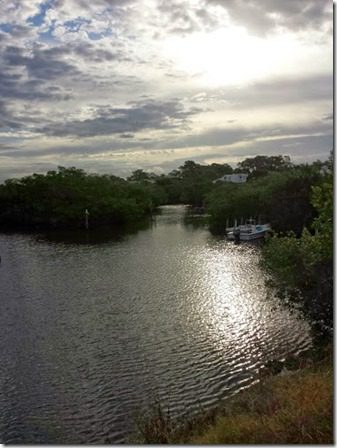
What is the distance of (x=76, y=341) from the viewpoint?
10.2 meters

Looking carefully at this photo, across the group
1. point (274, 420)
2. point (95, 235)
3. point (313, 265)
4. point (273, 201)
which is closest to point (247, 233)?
point (273, 201)

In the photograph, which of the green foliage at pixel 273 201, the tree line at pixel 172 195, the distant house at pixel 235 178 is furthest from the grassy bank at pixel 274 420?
the distant house at pixel 235 178

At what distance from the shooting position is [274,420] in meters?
4.40

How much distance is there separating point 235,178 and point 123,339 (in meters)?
24.8

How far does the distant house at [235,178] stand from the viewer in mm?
32925

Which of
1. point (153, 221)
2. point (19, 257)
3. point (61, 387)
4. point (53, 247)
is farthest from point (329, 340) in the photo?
point (153, 221)

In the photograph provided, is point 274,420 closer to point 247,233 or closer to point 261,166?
point 247,233

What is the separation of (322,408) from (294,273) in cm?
343

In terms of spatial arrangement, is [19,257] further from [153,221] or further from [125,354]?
[153,221]

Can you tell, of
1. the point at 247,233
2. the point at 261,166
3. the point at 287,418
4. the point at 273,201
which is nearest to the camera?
the point at 287,418

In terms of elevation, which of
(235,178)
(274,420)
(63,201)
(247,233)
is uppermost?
(235,178)

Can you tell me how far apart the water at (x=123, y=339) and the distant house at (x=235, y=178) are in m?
14.6

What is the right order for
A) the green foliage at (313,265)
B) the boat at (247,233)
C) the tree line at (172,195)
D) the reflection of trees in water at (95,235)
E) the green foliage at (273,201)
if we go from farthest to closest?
1. the reflection of trees in water at (95,235)
2. the boat at (247,233)
3. the tree line at (172,195)
4. the green foliage at (273,201)
5. the green foliage at (313,265)

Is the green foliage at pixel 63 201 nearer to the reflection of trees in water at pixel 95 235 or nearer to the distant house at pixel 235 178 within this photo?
the reflection of trees in water at pixel 95 235
